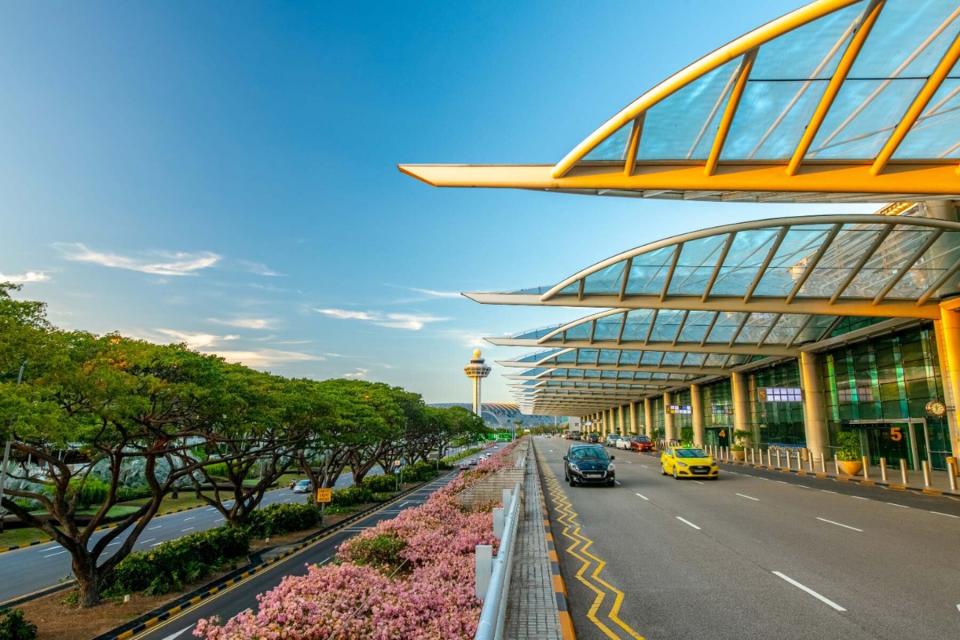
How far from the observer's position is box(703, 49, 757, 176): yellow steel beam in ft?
37.2

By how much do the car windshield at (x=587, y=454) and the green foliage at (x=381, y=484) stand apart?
18.2 m

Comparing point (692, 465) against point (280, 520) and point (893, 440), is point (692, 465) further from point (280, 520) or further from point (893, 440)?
point (280, 520)

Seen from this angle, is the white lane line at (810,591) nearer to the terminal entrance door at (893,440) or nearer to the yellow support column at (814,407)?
the terminal entrance door at (893,440)

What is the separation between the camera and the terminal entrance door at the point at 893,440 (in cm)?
2922

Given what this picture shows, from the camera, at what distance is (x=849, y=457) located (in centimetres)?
2886

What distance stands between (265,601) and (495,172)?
36.2 feet

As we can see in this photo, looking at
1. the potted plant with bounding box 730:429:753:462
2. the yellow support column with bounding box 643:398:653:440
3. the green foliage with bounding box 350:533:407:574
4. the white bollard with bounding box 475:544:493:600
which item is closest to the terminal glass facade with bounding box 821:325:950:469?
the potted plant with bounding box 730:429:753:462

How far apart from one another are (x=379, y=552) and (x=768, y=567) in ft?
23.7

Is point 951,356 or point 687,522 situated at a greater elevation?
point 951,356

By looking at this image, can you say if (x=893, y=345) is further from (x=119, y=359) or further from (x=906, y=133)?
(x=119, y=359)

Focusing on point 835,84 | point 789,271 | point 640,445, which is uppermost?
point 835,84

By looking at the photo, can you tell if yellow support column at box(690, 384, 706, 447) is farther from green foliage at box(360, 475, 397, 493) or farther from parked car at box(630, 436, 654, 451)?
green foliage at box(360, 475, 397, 493)

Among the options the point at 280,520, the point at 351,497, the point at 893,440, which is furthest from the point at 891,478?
the point at 351,497

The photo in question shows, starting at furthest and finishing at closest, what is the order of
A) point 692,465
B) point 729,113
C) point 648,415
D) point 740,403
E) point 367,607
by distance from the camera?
point 648,415
point 740,403
point 692,465
point 729,113
point 367,607
